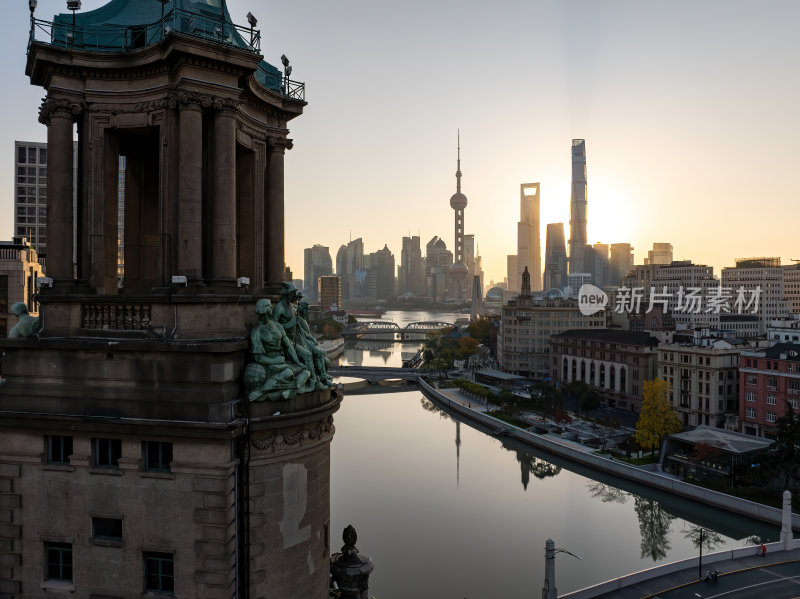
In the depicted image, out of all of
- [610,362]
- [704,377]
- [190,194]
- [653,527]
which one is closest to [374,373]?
[610,362]

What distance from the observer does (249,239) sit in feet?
54.7

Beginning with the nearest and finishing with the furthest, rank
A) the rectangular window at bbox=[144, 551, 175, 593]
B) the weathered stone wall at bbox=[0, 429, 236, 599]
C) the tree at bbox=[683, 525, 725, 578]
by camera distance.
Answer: the weathered stone wall at bbox=[0, 429, 236, 599], the rectangular window at bbox=[144, 551, 175, 593], the tree at bbox=[683, 525, 725, 578]

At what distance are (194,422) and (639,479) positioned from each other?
178 feet

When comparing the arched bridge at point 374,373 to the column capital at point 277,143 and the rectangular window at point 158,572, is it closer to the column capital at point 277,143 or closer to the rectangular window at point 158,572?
the column capital at point 277,143

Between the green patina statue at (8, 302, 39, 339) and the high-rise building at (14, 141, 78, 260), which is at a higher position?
the high-rise building at (14, 141, 78, 260)

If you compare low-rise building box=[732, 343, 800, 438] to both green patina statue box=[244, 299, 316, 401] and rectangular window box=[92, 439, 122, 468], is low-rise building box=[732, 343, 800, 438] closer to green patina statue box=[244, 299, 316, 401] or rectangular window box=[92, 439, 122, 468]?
green patina statue box=[244, 299, 316, 401]

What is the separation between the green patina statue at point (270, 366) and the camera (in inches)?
494

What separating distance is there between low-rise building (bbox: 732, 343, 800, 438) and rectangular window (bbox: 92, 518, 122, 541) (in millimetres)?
66741

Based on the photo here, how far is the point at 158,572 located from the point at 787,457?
175 ft

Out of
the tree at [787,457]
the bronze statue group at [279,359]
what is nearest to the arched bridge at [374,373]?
the tree at [787,457]

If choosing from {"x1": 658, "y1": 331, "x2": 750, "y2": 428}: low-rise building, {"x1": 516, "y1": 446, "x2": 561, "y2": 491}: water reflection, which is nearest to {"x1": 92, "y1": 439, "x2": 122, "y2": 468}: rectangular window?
{"x1": 516, "y1": 446, "x2": 561, "y2": 491}: water reflection

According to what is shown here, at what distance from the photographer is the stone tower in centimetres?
1208

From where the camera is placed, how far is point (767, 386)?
65.2 m

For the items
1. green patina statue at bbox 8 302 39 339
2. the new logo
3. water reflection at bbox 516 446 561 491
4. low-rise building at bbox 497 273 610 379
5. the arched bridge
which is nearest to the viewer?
green patina statue at bbox 8 302 39 339
